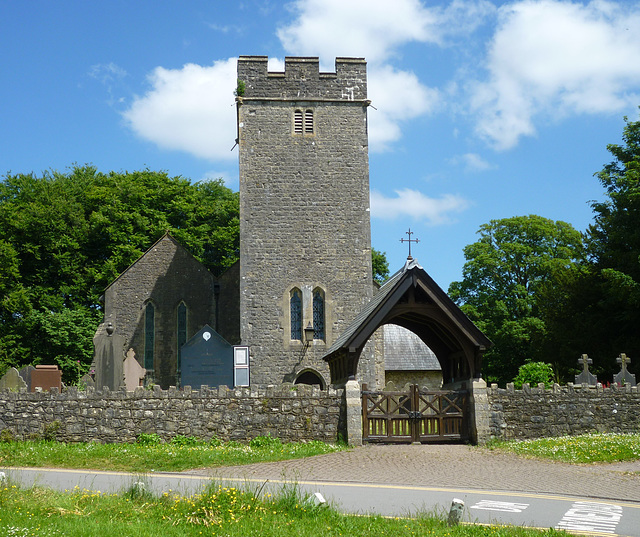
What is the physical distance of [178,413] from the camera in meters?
16.0

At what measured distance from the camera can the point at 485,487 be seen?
1047cm

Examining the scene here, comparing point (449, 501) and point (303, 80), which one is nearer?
point (449, 501)

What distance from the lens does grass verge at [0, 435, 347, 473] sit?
1297 cm

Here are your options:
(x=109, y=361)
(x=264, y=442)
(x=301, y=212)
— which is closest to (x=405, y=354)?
(x=301, y=212)

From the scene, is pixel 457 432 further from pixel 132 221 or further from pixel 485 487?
pixel 132 221

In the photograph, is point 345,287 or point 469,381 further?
point 345,287

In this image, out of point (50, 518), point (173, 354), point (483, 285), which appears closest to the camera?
point (50, 518)

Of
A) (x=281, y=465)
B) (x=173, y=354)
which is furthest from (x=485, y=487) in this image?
(x=173, y=354)

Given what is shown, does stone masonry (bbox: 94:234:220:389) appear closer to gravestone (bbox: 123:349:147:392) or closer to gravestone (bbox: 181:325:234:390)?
gravestone (bbox: 123:349:147:392)

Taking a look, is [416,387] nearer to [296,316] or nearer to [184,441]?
[184,441]

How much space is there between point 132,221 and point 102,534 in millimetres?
35590

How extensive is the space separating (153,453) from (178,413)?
2.36 metres

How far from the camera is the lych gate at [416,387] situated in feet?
53.9

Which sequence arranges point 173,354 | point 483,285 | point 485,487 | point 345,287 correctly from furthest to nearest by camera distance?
point 483,285, point 173,354, point 345,287, point 485,487
